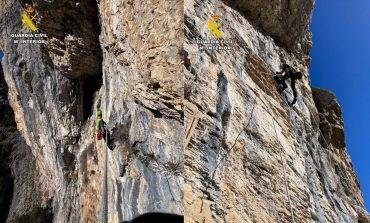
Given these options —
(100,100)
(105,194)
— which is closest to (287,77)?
(105,194)

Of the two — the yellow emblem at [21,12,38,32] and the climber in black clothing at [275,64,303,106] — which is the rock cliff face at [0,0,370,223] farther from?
the yellow emblem at [21,12,38,32]

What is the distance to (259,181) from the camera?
10.6 meters

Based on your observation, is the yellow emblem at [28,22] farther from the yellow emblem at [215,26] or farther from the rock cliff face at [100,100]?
the yellow emblem at [215,26]

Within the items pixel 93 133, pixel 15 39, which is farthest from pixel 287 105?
pixel 15 39

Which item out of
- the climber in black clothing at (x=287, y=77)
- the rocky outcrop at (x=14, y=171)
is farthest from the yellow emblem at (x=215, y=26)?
the rocky outcrop at (x=14, y=171)

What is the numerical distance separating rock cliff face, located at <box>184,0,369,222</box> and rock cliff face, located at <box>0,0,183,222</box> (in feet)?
3.71

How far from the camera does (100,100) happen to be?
18.2 m

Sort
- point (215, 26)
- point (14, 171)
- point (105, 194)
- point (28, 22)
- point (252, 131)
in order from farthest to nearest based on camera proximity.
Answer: point (14, 171)
point (28, 22)
point (105, 194)
point (215, 26)
point (252, 131)

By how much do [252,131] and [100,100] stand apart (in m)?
8.19

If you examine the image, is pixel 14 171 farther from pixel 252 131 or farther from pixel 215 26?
pixel 252 131

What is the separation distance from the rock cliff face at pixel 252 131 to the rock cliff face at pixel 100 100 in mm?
1131

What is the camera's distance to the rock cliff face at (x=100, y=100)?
39.5ft

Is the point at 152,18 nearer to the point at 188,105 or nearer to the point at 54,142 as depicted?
the point at 188,105

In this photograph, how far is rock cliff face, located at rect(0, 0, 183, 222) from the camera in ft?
39.5
